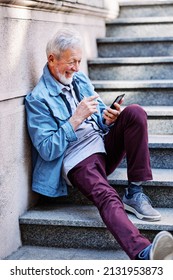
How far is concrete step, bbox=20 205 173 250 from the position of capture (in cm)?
336

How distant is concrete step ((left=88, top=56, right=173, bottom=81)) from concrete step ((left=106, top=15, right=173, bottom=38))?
25.3 inches

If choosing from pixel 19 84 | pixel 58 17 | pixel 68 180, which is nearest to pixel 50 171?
pixel 68 180

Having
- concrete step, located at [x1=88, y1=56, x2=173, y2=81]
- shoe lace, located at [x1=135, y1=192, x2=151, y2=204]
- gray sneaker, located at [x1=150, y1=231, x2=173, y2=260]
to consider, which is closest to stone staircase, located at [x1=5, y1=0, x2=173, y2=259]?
concrete step, located at [x1=88, y1=56, x2=173, y2=81]

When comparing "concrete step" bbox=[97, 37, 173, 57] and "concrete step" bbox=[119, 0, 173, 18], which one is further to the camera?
"concrete step" bbox=[119, 0, 173, 18]

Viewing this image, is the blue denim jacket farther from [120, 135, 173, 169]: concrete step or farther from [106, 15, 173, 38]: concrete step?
[106, 15, 173, 38]: concrete step

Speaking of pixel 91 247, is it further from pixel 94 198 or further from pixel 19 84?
pixel 19 84

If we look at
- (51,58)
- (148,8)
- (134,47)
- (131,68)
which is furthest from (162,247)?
(148,8)

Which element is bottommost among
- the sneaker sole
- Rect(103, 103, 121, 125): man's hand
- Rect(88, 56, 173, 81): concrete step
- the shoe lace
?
the sneaker sole

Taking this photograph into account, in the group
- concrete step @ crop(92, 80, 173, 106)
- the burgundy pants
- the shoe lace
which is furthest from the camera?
concrete step @ crop(92, 80, 173, 106)

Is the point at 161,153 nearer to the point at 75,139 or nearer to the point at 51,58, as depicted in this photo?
the point at 75,139

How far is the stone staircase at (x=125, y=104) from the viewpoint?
3.40 metres

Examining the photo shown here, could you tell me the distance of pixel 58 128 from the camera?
11.3 feet

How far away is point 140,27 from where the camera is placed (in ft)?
17.8

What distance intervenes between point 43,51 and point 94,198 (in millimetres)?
1168
